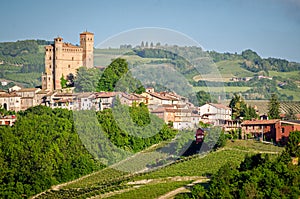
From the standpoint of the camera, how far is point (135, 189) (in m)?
32.4

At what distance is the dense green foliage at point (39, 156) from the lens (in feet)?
Result: 121

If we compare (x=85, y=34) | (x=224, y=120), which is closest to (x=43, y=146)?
(x=224, y=120)

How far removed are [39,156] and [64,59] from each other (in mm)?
14749

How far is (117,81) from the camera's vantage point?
49.1 meters

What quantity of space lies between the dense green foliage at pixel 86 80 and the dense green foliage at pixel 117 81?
44 centimetres

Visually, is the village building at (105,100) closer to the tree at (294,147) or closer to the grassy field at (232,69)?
the tree at (294,147)

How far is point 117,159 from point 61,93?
11.2 metres

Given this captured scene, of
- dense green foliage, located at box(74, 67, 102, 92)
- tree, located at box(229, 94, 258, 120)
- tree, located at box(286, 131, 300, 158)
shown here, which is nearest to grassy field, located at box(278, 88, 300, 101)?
tree, located at box(229, 94, 258, 120)

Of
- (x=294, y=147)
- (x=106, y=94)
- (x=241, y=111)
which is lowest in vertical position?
(x=294, y=147)

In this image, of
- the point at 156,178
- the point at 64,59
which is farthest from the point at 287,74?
the point at 156,178

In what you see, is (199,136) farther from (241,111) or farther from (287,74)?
(287,74)

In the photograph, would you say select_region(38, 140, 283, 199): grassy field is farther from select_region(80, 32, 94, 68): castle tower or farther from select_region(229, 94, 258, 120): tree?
select_region(80, 32, 94, 68): castle tower

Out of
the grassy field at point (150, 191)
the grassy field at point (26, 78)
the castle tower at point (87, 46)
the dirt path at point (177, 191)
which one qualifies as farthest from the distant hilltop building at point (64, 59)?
the grassy field at point (26, 78)

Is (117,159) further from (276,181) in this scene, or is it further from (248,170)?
(276,181)
